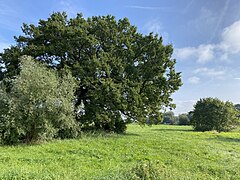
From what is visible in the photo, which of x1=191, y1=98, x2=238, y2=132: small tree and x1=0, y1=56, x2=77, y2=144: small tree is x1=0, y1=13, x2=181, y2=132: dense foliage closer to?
x1=0, y1=56, x2=77, y2=144: small tree

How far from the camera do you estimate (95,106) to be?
19.9 metres

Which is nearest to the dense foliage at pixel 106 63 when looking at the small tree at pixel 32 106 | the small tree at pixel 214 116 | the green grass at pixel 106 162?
the small tree at pixel 32 106

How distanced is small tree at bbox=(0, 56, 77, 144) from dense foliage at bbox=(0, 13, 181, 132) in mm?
4265

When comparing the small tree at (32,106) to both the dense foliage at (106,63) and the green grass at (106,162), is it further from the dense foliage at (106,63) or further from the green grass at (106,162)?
the dense foliage at (106,63)

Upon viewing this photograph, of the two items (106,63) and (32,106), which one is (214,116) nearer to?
(106,63)

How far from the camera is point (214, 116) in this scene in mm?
50500

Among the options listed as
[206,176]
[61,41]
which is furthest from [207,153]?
[61,41]

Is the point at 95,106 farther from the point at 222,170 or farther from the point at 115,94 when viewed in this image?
the point at 222,170

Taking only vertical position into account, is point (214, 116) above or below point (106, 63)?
below

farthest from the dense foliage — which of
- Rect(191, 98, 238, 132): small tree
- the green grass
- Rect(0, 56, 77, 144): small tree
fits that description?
Rect(191, 98, 238, 132): small tree

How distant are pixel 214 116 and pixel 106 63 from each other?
38.9 metres

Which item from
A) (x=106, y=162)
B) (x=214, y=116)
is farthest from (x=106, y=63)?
(x=214, y=116)

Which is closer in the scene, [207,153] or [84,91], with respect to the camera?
[207,153]

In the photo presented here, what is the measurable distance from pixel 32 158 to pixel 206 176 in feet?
25.9
